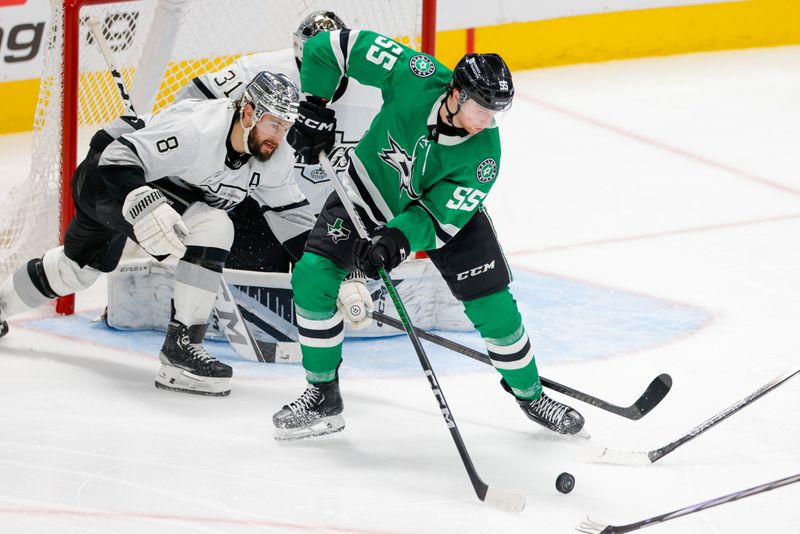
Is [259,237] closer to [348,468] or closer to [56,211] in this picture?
[56,211]

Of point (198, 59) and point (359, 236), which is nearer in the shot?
point (359, 236)

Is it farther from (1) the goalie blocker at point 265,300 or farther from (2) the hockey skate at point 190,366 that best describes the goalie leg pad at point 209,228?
(1) the goalie blocker at point 265,300

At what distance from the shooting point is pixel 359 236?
3381 millimetres

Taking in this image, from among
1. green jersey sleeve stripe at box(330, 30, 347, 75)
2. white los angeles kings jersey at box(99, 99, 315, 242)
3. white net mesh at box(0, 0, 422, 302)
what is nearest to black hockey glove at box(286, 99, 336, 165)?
green jersey sleeve stripe at box(330, 30, 347, 75)

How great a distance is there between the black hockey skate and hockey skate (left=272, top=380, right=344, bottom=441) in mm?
470

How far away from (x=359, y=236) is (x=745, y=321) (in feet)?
5.29

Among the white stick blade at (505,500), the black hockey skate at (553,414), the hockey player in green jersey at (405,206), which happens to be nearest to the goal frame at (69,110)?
the hockey player in green jersey at (405,206)

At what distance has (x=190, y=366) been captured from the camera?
12.2 ft

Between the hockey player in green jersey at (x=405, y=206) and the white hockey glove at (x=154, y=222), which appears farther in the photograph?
the white hockey glove at (x=154, y=222)

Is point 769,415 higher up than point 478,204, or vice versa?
point 478,204

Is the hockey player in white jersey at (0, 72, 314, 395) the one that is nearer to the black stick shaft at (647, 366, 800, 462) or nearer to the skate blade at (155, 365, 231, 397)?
the skate blade at (155, 365, 231, 397)

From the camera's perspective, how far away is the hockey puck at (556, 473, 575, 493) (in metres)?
3.16

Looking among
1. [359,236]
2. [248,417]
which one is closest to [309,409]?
[248,417]

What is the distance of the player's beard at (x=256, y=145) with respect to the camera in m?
3.64
